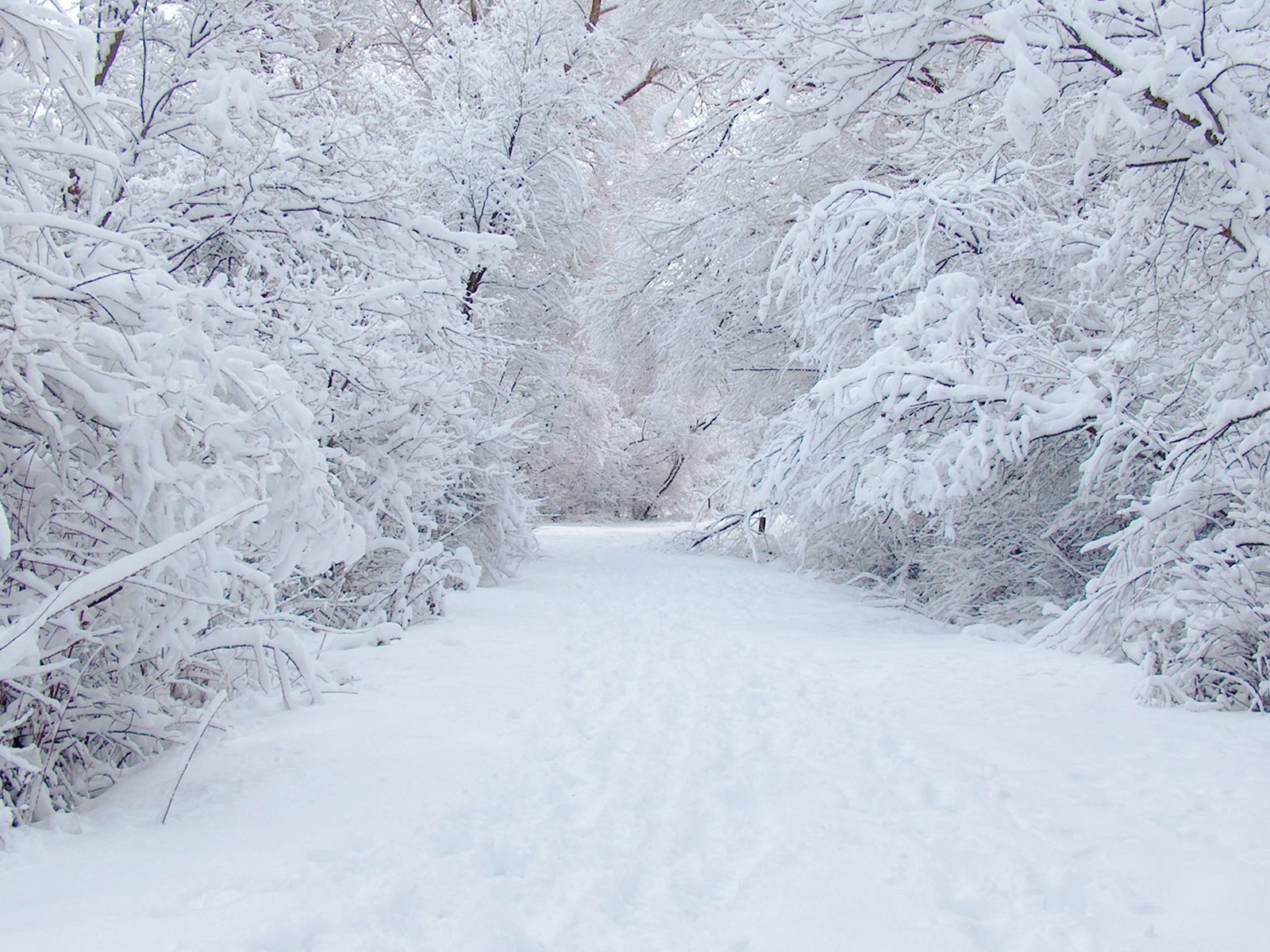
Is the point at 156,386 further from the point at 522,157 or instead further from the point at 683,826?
the point at 522,157

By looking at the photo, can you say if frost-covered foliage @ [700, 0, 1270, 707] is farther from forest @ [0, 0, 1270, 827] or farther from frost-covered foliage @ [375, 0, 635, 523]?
frost-covered foliage @ [375, 0, 635, 523]

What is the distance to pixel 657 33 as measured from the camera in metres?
12.2

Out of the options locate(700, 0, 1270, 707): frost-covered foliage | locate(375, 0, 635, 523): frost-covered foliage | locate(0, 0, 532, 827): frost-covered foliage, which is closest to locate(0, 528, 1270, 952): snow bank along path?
locate(0, 0, 532, 827): frost-covered foliage

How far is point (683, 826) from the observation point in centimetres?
288

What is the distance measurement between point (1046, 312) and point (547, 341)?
23.0 ft

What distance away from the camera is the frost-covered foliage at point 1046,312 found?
2938mm

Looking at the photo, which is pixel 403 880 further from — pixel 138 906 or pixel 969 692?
pixel 969 692

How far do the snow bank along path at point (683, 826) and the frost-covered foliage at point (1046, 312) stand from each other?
34.8 inches

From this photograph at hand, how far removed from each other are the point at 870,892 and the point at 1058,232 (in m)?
4.75

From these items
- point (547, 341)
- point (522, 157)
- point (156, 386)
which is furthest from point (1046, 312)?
point (522, 157)

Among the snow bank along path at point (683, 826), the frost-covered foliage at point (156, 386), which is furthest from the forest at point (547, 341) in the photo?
the snow bank along path at point (683, 826)

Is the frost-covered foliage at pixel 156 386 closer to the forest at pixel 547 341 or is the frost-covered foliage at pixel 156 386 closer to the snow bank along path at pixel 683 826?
the forest at pixel 547 341

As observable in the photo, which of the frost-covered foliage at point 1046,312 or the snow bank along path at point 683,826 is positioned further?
the frost-covered foliage at point 1046,312

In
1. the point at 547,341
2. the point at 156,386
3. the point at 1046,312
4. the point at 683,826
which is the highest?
the point at 547,341
